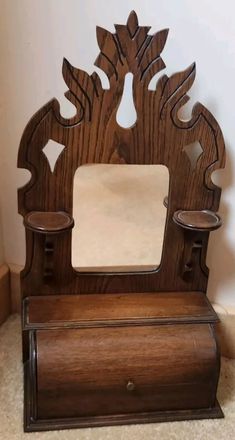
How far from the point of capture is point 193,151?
1037 mm

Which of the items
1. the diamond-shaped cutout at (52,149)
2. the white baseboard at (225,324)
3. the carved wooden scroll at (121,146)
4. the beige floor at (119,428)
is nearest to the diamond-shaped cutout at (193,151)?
the carved wooden scroll at (121,146)

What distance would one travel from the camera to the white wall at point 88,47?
956mm

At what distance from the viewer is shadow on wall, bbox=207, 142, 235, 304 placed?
106cm

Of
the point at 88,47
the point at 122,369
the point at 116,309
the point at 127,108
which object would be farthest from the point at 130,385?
the point at 88,47

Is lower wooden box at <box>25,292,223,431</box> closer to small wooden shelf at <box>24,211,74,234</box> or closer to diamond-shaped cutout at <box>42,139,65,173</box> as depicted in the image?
small wooden shelf at <box>24,211,74,234</box>

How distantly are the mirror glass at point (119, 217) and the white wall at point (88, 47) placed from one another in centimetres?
15

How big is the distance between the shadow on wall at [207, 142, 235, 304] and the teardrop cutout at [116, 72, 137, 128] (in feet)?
0.70

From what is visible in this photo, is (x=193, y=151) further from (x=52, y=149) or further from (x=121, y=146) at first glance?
(x=52, y=149)

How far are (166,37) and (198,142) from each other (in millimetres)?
213

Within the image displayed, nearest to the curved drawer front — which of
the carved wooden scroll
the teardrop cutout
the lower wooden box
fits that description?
the lower wooden box

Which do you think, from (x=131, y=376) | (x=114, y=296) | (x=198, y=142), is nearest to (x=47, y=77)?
(x=198, y=142)

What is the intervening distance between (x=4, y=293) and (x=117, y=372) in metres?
0.42

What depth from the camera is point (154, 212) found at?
3.52ft

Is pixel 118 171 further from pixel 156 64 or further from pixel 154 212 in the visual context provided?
pixel 156 64
